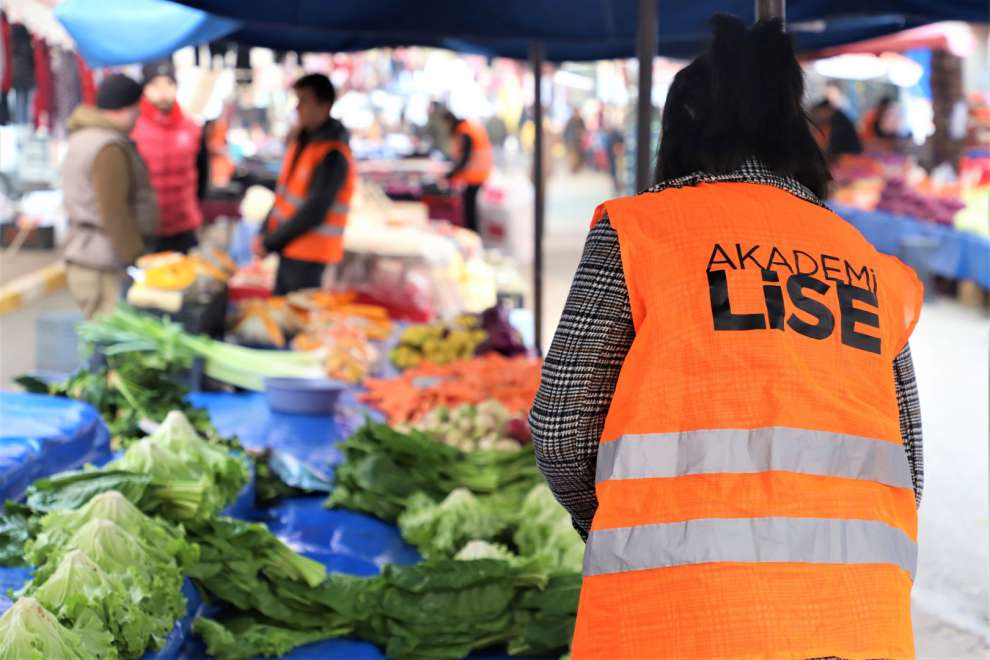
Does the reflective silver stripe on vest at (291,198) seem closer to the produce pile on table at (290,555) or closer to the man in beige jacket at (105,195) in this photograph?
the man in beige jacket at (105,195)

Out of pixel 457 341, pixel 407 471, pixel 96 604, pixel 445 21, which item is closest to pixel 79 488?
pixel 96 604

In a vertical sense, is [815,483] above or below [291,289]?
above

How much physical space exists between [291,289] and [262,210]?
383 cm

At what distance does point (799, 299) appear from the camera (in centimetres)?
189

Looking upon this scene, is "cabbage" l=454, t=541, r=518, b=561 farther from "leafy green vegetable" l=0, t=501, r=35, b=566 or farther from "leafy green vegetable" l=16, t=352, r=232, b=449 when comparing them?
"leafy green vegetable" l=16, t=352, r=232, b=449

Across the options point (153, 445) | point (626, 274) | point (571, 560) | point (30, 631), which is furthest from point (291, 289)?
point (626, 274)

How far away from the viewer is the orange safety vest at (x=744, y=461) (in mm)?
1820

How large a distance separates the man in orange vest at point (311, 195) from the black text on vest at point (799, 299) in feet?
16.0

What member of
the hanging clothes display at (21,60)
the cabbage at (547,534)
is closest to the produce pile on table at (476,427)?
the cabbage at (547,534)

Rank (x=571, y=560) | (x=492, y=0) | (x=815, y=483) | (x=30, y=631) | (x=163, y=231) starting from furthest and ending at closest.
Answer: (x=163, y=231) < (x=492, y=0) < (x=571, y=560) < (x=30, y=631) < (x=815, y=483)

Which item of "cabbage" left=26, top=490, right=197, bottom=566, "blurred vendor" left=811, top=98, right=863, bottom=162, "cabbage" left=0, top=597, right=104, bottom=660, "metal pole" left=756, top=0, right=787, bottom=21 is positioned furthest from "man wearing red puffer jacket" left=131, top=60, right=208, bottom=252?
"blurred vendor" left=811, top=98, right=863, bottom=162

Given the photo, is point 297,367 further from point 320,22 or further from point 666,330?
point 666,330

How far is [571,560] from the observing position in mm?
3637

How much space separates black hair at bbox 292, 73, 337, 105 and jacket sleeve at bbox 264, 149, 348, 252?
0.92 ft
